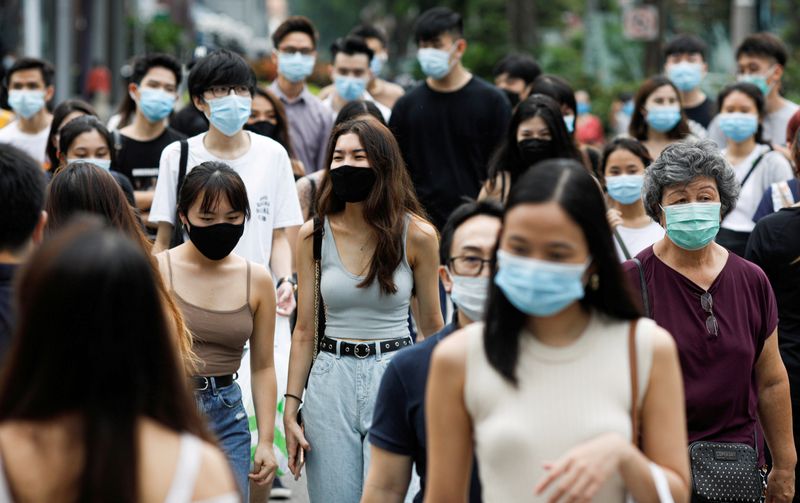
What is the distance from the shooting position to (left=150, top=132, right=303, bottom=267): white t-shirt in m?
7.18

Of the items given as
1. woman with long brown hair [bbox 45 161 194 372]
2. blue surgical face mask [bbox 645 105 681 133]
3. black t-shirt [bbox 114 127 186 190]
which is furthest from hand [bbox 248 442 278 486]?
blue surgical face mask [bbox 645 105 681 133]

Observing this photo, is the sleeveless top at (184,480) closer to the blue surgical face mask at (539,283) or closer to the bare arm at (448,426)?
the bare arm at (448,426)

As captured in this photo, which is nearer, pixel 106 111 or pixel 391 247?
pixel 391 247

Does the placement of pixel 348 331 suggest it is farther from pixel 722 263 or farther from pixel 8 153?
pixel 8 153

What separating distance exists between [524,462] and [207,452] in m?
0.89

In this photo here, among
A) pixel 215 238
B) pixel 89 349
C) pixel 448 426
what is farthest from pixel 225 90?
pixel 89 349

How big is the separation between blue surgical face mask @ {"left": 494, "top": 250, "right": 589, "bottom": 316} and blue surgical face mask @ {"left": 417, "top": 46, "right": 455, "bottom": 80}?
6.18 metres

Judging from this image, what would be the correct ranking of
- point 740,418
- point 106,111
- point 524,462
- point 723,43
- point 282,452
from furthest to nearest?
point 723,43 → point 106,111 → point 282,452 → point 740,418 → point 524,462

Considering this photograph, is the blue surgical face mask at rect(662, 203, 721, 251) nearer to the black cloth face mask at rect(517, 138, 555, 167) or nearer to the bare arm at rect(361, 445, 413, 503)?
the bare arm at rect(361, 445, 413, 503)

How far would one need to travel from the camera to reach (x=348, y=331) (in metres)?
5.69

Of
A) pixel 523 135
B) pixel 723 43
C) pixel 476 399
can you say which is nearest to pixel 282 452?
pixel 523 135

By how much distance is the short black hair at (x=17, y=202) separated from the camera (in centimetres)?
339

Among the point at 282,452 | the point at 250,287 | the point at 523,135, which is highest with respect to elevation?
the point at 523,135

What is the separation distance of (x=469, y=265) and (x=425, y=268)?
1.49 meters
